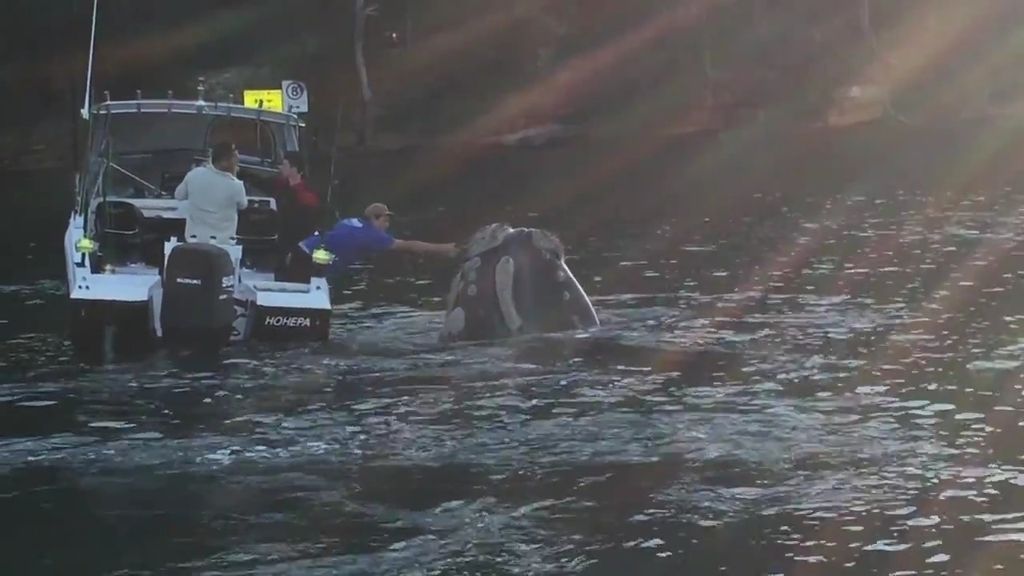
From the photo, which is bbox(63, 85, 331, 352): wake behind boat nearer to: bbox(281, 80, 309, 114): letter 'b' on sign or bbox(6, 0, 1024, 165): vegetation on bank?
bbox(281, 80, 309, 114): letter 'b' on sign

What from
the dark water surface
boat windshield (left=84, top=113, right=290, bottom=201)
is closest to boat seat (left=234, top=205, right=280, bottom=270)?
boat windshield (left=84, top=113, right=290, bottom=201)

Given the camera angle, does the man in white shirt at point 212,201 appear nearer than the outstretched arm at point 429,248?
Yes

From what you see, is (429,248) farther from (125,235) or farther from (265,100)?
(265,100)

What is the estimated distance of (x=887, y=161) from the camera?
140ft

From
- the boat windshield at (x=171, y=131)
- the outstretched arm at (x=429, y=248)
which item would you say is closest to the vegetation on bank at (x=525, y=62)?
the boat windshield at (x=171, y=131)

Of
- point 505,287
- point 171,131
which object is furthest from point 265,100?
point 505,287

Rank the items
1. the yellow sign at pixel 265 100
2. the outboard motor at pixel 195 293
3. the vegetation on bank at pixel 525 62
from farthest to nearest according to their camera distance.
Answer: the vegetation on bank at pixel 525 62
the yellow sign at pixel 265 100
the outboard motor at pixel 195 293

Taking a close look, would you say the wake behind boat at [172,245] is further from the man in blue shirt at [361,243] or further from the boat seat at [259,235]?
the man in blue shirt at [361,243]

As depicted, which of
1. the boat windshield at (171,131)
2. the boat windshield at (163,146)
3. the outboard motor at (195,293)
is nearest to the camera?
the outboard motor at (195,293)

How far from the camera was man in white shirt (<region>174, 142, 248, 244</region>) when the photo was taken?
16250 millimetres

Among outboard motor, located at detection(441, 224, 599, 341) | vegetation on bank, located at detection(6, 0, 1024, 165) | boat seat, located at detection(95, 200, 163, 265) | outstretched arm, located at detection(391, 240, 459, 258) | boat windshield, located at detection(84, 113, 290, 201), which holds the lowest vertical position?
outboard motor, located at detection(441, 224, 599, 341)

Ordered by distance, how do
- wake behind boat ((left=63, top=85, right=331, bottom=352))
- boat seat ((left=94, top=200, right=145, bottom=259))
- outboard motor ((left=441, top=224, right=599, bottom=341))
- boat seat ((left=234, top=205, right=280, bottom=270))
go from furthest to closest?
boat seat ((left=234, top=205, right=280, bottom=270)) < boat seat ((left=94, top=200, right=145, bottom=259)) < outboard motor ((left=441, top=224, right=599, bottom=341)) < wake behind boat ((left=63, top=85, right=331, bottom=352))

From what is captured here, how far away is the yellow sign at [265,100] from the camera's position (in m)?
19.8

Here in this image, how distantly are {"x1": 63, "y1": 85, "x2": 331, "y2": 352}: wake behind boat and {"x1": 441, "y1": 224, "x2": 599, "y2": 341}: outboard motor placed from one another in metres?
1.32
